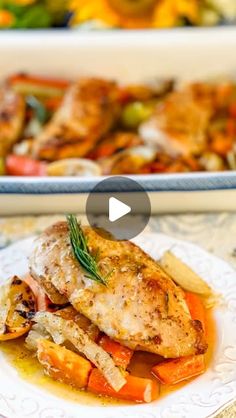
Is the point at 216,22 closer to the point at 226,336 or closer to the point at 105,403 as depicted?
the point at 226,336

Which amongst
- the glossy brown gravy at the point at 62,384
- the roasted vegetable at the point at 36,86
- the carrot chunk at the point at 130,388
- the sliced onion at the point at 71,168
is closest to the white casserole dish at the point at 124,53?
the roasted vegetable at the point at 36,86

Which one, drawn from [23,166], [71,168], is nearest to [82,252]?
[71,168]

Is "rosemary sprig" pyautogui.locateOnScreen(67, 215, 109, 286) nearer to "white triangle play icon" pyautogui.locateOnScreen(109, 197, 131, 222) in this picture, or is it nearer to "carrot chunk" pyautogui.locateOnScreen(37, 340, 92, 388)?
"carrot chunk" pyautogui.locateOnScreen(37, 340, 92, 388)

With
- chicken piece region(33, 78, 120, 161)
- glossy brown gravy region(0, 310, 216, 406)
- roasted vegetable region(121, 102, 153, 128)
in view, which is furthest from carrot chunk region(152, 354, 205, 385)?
roasted vegetable region(121, 102, 153, 128)

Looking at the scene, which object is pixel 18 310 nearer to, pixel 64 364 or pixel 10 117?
pixel 64 364

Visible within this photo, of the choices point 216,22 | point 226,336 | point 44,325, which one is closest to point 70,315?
point 44,325
